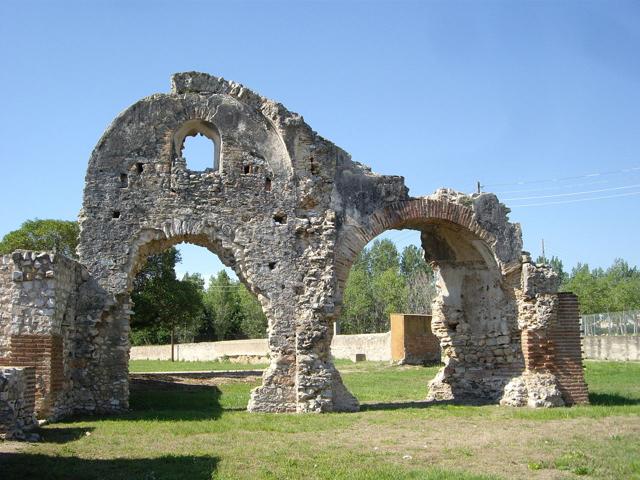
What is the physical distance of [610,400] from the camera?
44.1 ft

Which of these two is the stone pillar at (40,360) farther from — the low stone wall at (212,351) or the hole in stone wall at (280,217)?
the low stone wall at (212,351)

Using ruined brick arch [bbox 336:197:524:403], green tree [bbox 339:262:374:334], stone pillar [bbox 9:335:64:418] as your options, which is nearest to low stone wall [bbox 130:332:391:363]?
green tree [bbox 339:262:374:334]

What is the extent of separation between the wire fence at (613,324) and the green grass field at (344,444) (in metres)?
17.5

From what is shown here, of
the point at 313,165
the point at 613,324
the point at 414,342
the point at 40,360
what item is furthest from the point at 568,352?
the point at 613,324

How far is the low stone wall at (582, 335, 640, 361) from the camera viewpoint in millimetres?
27547

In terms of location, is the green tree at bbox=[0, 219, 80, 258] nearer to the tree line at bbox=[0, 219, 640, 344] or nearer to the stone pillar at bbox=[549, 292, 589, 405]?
the tree line at bbox=[0, 219, 640, 344]

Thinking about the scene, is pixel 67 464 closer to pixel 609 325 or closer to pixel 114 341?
pixel 114 341

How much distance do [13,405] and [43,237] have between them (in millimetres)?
21103

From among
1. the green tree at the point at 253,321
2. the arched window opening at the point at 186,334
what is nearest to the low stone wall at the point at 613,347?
the arched window opening at the point at 186,334

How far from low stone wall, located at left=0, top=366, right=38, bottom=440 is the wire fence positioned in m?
25.4

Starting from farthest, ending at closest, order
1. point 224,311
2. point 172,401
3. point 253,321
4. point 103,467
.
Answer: point 224,311 < point 253,321 < point 172,401 < point 103,467

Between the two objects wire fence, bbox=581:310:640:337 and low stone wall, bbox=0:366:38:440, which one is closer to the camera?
low stone wall, bbox=0:366:38:440

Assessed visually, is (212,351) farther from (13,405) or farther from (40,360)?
(13,405)

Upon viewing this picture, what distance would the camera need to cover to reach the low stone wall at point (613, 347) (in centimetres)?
2755
